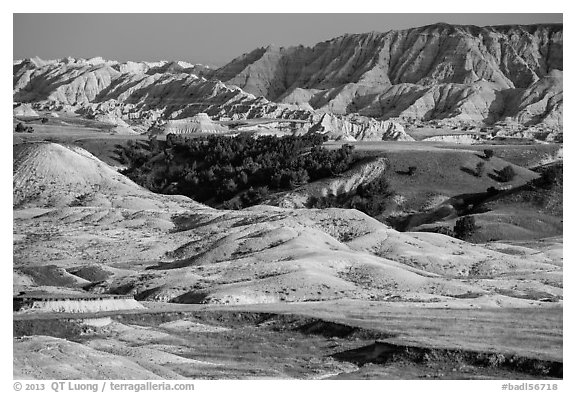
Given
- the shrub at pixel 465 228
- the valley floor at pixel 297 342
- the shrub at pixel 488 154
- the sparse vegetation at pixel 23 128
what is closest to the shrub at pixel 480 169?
the shrub at pixel 488 154

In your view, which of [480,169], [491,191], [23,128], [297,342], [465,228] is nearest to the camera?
[297,342]

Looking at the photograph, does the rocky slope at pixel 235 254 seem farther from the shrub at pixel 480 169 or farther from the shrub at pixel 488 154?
the shrub at pixel 488 154

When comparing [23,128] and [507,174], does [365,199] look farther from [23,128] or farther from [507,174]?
[23,128]

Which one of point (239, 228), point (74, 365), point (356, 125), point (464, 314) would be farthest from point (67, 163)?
point (356, 125)

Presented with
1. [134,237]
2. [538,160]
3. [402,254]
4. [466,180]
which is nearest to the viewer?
[402,254]

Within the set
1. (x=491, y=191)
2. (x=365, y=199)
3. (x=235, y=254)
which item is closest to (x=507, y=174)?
(x=491, y=191)

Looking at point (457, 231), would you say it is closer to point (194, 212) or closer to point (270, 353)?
point (194, 212)
